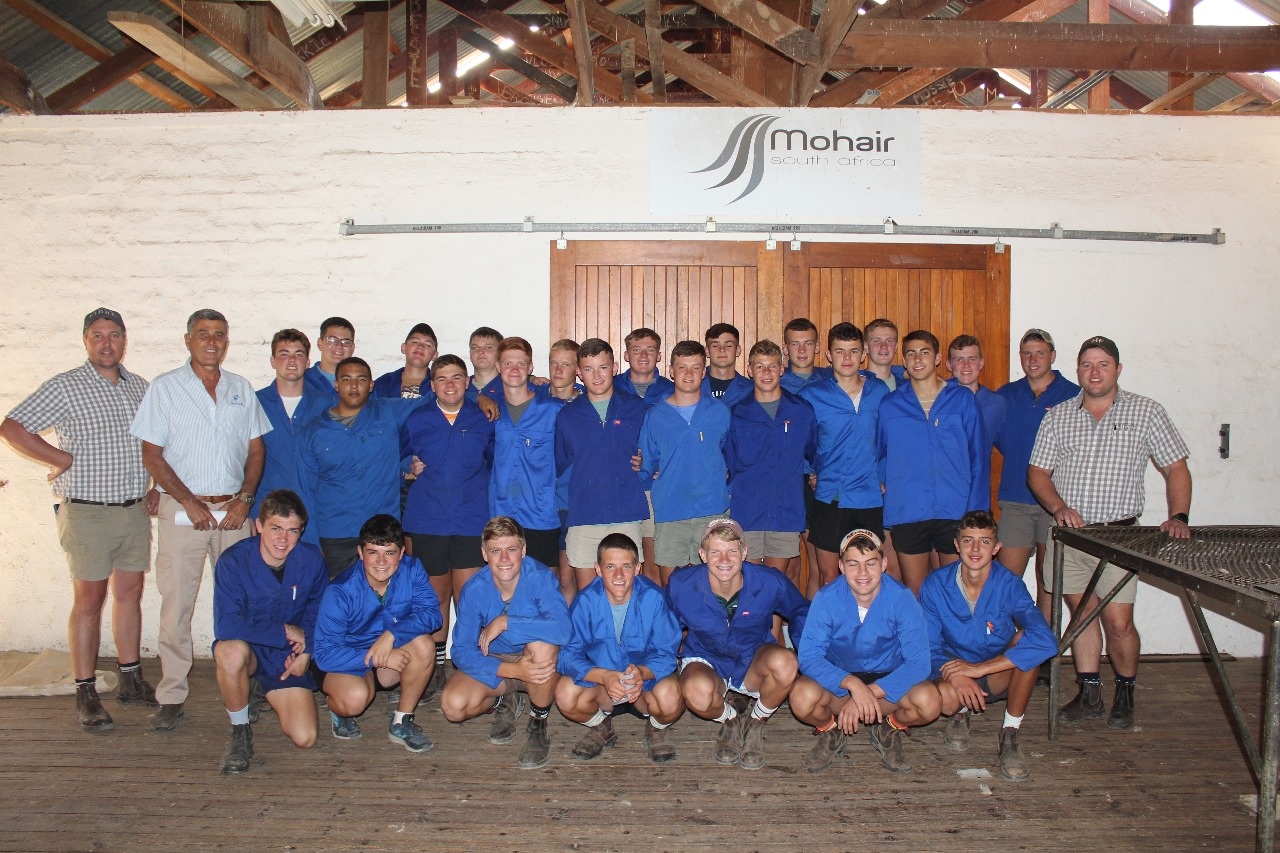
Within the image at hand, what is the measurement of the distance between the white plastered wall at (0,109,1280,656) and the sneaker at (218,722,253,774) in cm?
180

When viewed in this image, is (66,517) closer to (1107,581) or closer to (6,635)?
(6,635)

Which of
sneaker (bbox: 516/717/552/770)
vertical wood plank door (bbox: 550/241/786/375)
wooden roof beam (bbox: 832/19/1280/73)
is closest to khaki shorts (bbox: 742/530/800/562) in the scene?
sneaker (bbox: 516/717/552/770)

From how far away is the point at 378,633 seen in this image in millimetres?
3803

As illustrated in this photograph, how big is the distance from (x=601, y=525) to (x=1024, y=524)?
234cm

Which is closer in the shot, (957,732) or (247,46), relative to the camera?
(957,732)

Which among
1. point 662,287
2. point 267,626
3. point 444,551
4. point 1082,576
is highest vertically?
point 662,287

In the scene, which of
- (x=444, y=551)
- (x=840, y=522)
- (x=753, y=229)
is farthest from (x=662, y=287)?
(x=444, y=551)

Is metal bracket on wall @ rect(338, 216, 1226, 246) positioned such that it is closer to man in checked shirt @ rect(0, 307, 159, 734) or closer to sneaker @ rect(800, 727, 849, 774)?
man in checked shirt @ rect(0, 307, 159, 734)

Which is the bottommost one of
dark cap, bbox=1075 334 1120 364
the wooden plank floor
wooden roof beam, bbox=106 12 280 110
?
the wooden plank floor

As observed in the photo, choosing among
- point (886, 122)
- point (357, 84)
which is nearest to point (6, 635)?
point (886, 122)

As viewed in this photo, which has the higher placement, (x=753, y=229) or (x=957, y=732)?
(x=753, y=229)

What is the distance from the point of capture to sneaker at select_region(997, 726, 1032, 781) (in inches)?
134

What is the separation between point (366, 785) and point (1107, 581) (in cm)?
353

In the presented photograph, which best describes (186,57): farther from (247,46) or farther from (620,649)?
(620,649)
